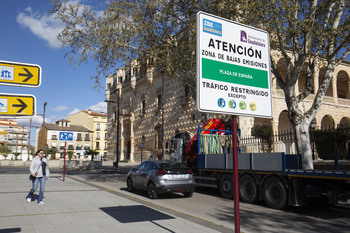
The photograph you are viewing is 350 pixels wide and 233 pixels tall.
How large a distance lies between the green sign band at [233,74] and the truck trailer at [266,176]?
505 cm

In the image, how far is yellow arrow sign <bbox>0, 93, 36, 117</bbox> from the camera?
421 cm

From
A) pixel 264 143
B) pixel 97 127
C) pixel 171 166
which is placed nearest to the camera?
pixel 171 166

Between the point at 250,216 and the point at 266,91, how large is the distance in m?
5.15

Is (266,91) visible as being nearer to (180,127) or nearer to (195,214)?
(195,214)

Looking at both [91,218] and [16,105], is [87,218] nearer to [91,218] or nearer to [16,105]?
[91,218]

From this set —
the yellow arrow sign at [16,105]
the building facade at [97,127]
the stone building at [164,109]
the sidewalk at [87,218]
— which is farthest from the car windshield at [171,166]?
the building facade at [97,127]

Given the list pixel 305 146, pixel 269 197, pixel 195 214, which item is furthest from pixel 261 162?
pixel 305 146

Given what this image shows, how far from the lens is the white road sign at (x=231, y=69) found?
12.2 feet

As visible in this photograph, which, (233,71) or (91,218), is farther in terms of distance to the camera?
(91,218)

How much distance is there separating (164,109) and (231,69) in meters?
32.3

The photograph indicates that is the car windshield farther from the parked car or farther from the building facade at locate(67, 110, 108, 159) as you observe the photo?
the building facade at locate(67, 110, 108, 159)

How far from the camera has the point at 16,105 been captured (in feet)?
14.0

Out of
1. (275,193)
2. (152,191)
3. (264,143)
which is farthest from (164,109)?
(275,193)

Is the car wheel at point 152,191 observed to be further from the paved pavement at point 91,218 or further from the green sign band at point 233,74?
the green sign band at point 233,74
